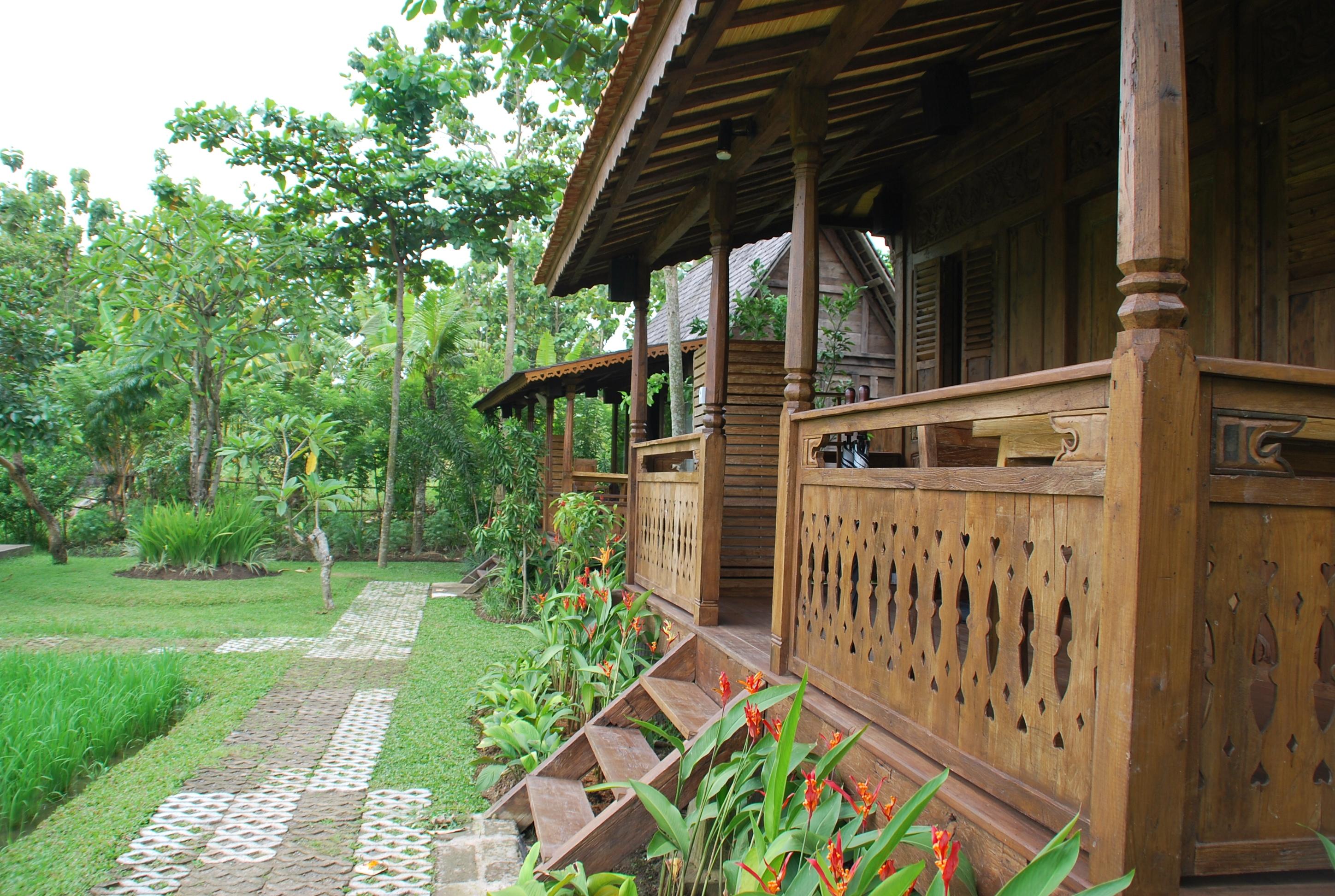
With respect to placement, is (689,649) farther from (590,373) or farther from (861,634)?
(590,373)

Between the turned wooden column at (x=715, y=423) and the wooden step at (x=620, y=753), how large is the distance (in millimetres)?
757

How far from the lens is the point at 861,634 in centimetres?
311

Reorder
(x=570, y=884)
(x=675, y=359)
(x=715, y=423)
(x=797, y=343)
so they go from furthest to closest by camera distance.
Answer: (x=675, y=359) → (x=715, y=423) → (x=797, y=343) → (x=570, y=884)

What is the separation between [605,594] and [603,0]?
5733mm

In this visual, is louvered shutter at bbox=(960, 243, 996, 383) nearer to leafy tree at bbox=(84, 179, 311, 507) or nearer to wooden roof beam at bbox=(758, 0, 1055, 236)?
wooden roof beam at bbox=(758, 0, 1055, 236)

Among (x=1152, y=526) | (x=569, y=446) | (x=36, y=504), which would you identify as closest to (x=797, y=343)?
(x=1152, y=526)

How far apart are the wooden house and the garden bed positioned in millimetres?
8850

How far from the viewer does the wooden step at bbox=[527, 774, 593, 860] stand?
3721 millimetres

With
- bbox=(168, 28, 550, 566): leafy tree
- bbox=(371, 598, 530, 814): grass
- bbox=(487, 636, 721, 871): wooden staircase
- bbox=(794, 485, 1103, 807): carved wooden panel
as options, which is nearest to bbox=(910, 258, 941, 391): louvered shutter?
bbox=(487, 636, 721, 871): wooden staircase

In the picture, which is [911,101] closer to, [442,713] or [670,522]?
[670,522]

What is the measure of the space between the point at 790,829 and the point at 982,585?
95cm

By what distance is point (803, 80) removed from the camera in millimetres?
3990

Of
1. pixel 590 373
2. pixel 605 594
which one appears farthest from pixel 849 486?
pixel 590 373

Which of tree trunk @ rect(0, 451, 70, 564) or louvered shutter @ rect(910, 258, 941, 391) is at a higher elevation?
louvered shutter @ rect(910, 258, 941, 391)
